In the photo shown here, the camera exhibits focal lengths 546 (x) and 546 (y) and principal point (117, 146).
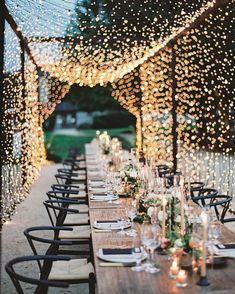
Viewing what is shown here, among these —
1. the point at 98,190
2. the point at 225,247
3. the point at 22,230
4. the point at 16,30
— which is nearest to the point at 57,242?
the point at 225,247

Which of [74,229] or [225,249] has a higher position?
[225,249]

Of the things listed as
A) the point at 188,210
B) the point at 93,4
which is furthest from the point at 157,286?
the point at 93,4

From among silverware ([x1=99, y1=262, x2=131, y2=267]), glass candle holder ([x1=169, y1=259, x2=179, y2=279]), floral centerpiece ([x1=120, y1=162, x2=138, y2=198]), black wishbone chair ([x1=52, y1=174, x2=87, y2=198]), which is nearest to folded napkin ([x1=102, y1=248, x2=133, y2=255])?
silverware ([x1=99, y1=262, x2=131, y2=267])

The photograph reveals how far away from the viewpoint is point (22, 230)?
22.3ft

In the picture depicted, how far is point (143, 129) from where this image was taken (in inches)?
474

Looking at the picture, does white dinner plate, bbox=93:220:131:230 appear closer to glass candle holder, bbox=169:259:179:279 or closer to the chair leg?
the chair leg

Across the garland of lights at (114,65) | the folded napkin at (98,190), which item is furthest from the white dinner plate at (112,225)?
the garland of lights at (114,65)

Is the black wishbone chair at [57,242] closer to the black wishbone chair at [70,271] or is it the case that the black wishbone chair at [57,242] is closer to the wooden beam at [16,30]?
the black wishbone chair at [70,271]

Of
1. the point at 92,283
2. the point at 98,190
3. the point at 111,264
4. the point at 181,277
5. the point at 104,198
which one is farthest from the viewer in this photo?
the point at 98,190

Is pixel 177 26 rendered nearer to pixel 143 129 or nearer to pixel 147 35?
pixel 147 35

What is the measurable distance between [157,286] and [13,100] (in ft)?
19.3

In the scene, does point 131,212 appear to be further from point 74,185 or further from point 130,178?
point 74,185

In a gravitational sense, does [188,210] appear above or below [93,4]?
below

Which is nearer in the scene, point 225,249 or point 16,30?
point 225,249
